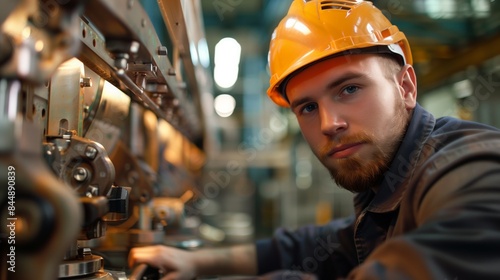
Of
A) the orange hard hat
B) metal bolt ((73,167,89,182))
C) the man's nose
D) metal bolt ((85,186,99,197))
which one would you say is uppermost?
the orange hard hat

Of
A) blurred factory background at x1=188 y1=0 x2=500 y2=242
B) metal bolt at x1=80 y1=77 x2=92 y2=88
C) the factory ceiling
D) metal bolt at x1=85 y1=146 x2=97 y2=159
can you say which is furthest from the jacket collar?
the factory ceiling

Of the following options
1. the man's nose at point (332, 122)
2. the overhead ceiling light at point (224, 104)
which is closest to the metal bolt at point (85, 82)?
the man's nose at point (332, 122)

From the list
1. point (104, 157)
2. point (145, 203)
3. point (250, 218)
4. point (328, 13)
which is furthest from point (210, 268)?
point (250, 218)

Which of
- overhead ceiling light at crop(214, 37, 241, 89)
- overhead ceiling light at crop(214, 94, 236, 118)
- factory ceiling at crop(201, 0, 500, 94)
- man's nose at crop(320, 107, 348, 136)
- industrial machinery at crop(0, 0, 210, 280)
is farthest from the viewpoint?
overhead ceiling light at crop(214, 94, 236, 118)

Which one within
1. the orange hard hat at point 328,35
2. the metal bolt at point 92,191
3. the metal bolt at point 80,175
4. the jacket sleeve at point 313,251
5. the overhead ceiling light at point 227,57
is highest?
the overhead ceiling light at point 227,57

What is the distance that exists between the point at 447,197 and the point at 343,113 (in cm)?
42

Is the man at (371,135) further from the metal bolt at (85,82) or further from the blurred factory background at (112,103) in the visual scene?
the metal bolt at (85,82)

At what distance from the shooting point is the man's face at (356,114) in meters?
1.11

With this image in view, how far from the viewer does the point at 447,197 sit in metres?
0.74

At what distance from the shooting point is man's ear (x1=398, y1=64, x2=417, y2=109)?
1.23 metres

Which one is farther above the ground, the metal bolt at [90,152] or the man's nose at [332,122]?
the man's nose at [332,122]

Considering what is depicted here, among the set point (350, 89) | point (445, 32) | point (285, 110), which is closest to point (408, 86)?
point (350, 89)

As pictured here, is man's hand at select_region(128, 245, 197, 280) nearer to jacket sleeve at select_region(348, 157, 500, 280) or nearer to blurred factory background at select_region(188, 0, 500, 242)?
jacket sleeve at select_region(348, 157, 500, 280)

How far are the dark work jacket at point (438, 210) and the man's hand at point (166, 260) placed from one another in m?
0.55
